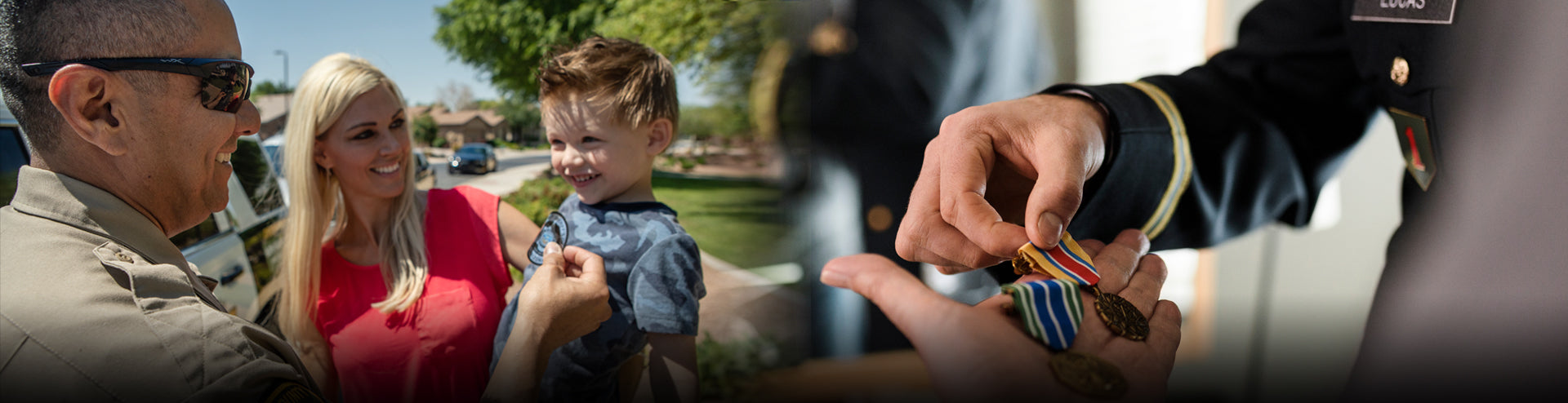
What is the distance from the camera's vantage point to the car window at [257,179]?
2.97m

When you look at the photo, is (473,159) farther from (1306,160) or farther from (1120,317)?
(1306,160)

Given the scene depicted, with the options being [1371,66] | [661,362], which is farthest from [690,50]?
[1371,66]

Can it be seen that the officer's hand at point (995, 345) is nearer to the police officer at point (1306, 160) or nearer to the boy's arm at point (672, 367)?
the police officer at point (1306, 160)

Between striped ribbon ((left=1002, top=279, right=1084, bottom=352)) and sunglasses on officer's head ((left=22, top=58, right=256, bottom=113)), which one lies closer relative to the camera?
striped ribbon ((left=1002, top=279, right=1084, bottom=352))

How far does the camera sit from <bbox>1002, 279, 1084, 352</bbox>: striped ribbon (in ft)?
2.42

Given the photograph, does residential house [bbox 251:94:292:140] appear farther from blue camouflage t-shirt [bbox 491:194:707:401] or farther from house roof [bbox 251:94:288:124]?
blue camouflage t-shirt [bbox 491:194:707:401]

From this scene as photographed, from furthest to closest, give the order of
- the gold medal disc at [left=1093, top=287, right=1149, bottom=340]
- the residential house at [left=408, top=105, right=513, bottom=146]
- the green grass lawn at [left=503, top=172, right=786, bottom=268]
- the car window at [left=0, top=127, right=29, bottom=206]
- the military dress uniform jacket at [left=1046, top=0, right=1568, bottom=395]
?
the car window at [left=0, top=127, right=29, bottom=206], the residential house at [left=408, top=105, right=513, bottom=146], the green grass lawn at [left=503, top=172, right=786, bottom=268], the military dress uniform jacket at [left=1046, top=0, right=1568, bottom=395], the gold medal disc at [left=1093, top=287, right=1149, bottom=340]

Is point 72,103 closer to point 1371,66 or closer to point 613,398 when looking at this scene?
point 613,398

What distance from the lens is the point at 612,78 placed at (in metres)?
1.24

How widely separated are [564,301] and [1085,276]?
33.0 inches

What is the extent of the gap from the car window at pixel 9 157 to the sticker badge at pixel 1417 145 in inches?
136

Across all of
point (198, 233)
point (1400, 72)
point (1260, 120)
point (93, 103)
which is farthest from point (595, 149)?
point (198, 233)

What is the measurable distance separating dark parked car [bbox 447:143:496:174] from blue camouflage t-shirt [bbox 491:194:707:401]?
0.50m

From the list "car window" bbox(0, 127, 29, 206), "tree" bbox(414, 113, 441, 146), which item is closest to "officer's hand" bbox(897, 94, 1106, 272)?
"tree" bbox(414, 113, 441, 146)
